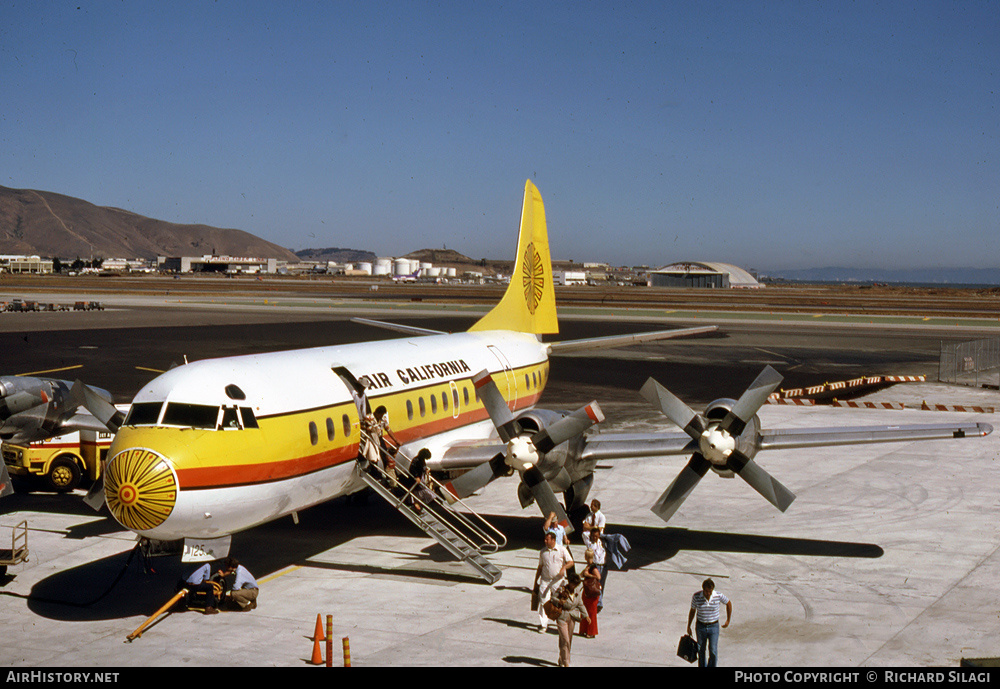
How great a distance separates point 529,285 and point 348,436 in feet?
42.0

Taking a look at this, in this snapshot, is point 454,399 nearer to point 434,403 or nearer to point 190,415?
point 434,403

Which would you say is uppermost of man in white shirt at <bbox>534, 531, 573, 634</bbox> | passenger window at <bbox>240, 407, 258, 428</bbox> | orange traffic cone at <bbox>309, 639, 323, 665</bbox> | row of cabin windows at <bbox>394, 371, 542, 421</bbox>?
passenger window at <bbox>240, 407, 258, 428</bbox>

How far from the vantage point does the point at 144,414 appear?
49.1 feet

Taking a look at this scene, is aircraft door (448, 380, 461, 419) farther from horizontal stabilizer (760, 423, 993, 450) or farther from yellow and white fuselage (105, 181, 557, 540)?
horizontal stabilizer (760, 423, 993, 450)

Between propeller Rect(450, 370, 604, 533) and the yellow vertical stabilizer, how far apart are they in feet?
33.8

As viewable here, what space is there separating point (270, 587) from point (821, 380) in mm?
37898

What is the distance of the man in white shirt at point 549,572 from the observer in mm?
14133

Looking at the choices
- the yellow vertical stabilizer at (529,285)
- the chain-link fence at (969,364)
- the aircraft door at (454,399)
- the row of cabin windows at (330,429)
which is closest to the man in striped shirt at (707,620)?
the row of cabin windows at (330,429)

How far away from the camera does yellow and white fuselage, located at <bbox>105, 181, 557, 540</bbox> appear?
14094 millimetres

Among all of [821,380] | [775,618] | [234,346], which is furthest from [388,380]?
[234,346]

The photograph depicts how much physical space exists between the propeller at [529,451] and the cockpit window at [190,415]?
5482mm

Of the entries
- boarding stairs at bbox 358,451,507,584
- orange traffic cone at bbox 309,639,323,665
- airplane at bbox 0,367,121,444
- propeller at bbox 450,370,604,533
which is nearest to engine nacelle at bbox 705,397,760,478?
propeller at bbox 450,370,604,533

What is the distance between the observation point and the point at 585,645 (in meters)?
13.7
